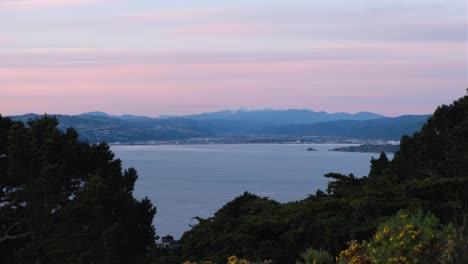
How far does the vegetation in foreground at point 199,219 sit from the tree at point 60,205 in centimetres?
3

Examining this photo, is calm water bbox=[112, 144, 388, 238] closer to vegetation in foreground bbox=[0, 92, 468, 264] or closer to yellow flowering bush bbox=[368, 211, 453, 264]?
vegetation in foreground bbox=[0, 92, 468, 264]

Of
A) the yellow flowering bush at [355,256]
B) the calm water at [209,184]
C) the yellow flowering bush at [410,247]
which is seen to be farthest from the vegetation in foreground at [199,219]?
the calm water at [209,184]

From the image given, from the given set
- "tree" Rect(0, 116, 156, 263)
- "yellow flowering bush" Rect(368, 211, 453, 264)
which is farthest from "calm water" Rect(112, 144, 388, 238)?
"yellow flowering bush" Rect(368, 211, 453, 264)

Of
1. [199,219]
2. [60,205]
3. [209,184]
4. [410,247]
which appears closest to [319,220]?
[199,219]

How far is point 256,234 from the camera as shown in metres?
11.7

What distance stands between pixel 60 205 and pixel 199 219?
21.8ft

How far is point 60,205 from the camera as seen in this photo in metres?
18.7

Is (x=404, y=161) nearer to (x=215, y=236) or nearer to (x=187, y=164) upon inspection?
(x=215, y=236)

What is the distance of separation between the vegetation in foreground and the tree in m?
0.03

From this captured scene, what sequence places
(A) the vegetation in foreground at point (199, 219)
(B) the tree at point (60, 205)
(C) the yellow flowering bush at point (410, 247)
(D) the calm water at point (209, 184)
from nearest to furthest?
(C) the yellow flowering bush at point (410, 247) → (A) the vegetation in foreground at point (199, 219) → (B) the tree at point (60, 205) → (D) the calm water at point (209, 184)

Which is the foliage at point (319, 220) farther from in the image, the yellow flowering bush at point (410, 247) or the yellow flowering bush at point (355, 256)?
the yellow flowering bush at point (410, 247)

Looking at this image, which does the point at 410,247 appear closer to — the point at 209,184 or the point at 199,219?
the point at 199,219

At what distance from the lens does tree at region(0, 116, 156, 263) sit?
57.1 ft

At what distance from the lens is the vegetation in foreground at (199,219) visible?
1139cm
